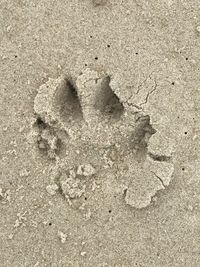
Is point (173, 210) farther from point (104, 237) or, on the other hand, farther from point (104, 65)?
point (104, 65)

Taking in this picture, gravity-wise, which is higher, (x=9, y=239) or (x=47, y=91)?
(x=47, y=91)

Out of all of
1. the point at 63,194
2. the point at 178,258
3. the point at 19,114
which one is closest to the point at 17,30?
the point at 19,114

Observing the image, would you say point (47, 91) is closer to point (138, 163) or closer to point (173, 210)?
point (138, 163)

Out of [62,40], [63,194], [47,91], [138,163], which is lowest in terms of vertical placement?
[63,194]
